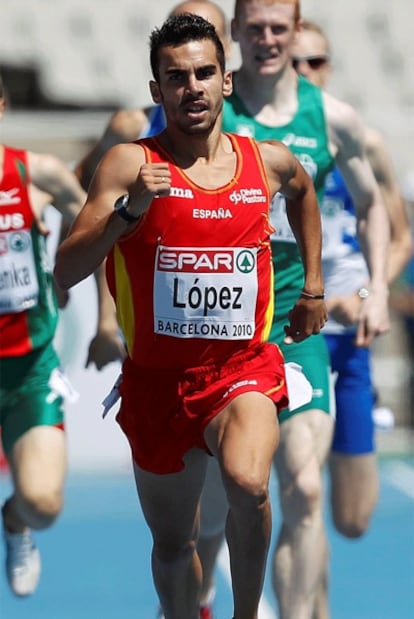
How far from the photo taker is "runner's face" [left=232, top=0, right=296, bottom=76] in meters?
7.32

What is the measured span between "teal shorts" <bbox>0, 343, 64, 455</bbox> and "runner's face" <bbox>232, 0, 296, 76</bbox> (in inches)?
64.0

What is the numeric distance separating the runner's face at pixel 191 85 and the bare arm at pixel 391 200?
2.35 meters

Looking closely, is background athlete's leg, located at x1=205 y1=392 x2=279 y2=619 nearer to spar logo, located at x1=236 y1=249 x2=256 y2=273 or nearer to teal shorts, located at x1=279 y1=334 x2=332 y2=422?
spar logo, located at x1=236 y1=249 x2=256 y2=273

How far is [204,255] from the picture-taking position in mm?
5824

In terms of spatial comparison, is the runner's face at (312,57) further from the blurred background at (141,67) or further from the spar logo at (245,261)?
the blurred background at (141,67)

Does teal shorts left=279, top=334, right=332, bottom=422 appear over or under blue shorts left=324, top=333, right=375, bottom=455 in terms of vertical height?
over

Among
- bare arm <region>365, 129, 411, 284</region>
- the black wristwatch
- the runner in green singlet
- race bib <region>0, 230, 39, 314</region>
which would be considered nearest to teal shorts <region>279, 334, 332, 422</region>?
the runner in green singlet

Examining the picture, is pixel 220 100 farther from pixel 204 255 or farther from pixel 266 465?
pixel 266 465

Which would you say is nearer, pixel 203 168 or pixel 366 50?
pixel 203 168

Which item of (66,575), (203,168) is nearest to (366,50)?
(66,575)

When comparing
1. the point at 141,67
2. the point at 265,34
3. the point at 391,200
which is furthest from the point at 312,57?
the point at 141,67

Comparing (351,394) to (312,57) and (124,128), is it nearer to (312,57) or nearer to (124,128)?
(312,57)

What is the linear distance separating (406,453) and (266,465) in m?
9.89

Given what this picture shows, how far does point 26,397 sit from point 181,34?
2.48 meters
